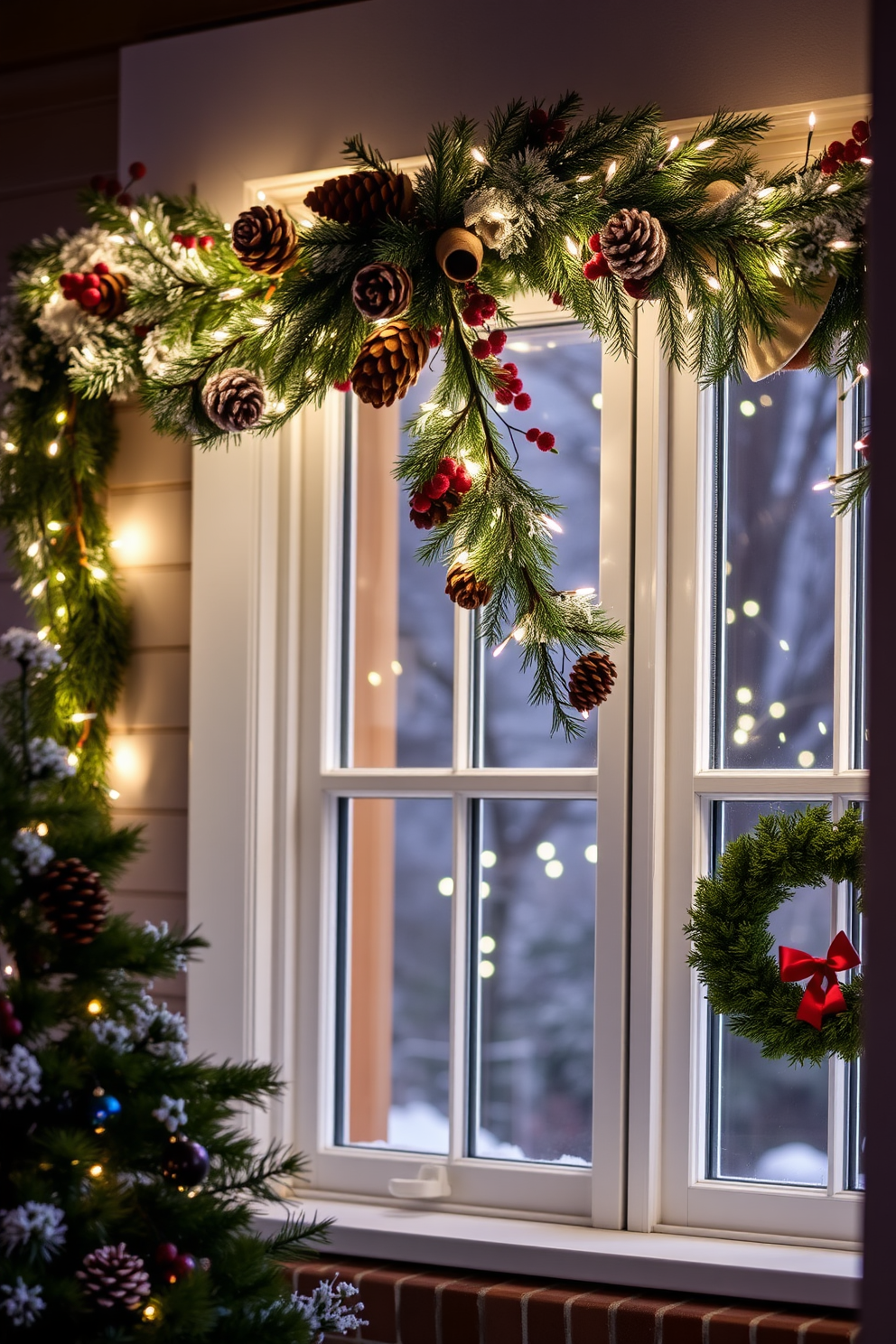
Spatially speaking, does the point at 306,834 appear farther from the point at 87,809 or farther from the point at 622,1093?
the point at 87,809

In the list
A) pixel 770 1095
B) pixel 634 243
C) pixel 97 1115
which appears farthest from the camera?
pixel 770 1095

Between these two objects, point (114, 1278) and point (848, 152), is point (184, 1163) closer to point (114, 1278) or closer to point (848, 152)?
point (114, 1278)

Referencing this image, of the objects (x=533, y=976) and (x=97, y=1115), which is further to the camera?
(x=533, y=976)

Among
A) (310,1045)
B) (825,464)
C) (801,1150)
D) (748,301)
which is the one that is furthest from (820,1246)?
(748,301)

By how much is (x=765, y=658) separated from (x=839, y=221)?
658mm

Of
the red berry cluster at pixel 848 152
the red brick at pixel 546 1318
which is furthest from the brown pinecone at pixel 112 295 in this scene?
the red brick at pixel 546 1318

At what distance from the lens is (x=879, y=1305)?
92 centimetres

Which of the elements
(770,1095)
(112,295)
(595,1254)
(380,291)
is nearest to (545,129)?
(380,291)

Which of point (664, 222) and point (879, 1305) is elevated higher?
point (664, 222)

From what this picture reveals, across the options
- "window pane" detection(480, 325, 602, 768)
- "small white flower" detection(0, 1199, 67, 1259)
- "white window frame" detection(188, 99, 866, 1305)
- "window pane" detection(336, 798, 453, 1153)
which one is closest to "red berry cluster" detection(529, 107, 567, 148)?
"white window frame" detection(188, 99, 866, 1305)

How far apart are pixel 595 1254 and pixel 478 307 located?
135cm

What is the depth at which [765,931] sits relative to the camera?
174cm

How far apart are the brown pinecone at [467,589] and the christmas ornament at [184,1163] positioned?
79 centimetres

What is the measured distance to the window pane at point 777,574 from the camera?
1985 mm
